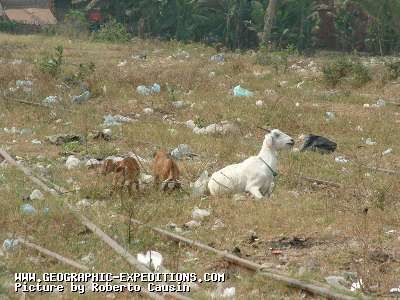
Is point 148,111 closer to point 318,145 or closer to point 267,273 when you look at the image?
point 318,145

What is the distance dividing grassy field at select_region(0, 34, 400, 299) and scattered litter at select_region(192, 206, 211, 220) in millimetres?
63

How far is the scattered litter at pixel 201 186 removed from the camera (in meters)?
7.89

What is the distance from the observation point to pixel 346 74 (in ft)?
52.4

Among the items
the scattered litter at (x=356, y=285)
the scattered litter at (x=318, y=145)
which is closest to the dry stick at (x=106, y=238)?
the scattered litter at (x=356, y=285)

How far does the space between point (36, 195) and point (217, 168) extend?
2321mm

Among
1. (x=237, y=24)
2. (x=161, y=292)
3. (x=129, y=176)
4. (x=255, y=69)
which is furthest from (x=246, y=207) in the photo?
(x=237, y=24)

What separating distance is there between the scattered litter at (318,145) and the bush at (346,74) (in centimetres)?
517

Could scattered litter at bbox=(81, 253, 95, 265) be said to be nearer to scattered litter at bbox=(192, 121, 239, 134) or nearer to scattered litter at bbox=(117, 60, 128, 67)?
scattered litter at bbox=(192, 121, 239, 134)

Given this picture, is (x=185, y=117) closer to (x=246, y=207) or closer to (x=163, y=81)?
(x=163, y=81)

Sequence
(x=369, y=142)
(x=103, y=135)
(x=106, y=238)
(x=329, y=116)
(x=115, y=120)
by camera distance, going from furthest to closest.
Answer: (x=329, y=116)
(x=115, y=120)
(x=369, y=142)
(x=103, y=135)
(x=106, y=238)

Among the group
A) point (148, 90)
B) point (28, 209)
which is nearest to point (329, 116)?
point (148, 90)

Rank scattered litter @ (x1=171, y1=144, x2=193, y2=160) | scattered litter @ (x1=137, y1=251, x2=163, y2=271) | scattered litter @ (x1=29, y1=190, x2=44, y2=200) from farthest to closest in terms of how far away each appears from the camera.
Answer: scattered litter @ (x1=171, y1=144, x2=193, y2=160)
scattered litter @ (x1=29, y1=190, x2=44, y2=200)
scattered litter @ (x1=137, y1=251, x2=163, y2=271)

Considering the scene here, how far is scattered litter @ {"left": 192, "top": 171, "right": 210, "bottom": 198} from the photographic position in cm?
789

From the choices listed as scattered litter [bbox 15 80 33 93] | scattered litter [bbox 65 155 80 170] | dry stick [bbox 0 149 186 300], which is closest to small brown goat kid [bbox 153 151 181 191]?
dry stick [bbox 0 149 186 300]
